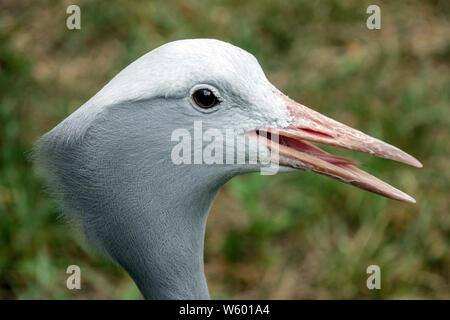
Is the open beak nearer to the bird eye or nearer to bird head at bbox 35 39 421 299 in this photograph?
bird head at bbox 35 39 421 299

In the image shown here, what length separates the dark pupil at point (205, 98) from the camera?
6.36 ft

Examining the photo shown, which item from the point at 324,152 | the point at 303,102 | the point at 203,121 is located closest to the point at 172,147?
the point at 203,121

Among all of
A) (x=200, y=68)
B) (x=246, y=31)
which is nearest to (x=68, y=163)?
(x=200, y=68)

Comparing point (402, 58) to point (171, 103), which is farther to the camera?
point (402, 58)

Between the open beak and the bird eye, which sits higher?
the bird eye

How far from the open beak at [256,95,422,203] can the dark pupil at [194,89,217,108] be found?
0.17 meters

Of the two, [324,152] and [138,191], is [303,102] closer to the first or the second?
[324,152]

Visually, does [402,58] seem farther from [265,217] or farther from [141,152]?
[141,152]

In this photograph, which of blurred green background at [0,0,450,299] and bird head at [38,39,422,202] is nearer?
bird head at [38,39,422,202]

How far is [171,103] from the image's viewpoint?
1.95 meters

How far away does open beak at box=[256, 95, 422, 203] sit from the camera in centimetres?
203

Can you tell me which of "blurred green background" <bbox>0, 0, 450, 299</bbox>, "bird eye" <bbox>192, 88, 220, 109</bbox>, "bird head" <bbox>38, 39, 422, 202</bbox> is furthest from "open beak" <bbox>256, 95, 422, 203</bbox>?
"blurred green background" <bbox>0, 0, 450, 299</bbox>

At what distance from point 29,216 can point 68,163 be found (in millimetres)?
1827

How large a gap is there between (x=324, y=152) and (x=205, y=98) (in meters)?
0.42
